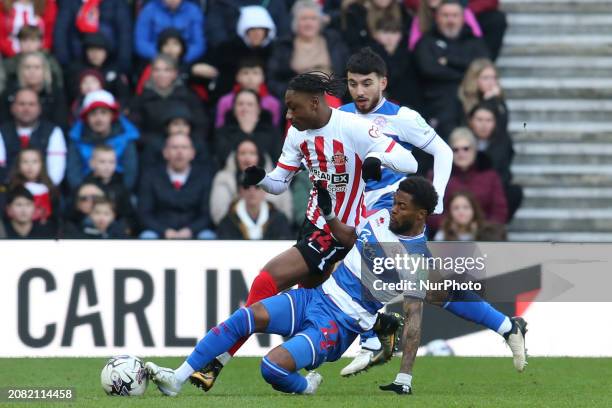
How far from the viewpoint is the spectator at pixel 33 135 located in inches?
610

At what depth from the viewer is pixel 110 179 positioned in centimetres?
1526

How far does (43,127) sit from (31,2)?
5.50 ft

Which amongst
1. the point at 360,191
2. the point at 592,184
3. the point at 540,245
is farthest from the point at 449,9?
the point at 360,191

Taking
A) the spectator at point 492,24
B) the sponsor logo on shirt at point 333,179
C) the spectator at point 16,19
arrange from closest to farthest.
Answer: the sponsor logo on shirt at point 333,179 → the spectator at point 16,19 → the spectator at point 492,24

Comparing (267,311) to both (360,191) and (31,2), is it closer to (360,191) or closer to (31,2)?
(360,191)

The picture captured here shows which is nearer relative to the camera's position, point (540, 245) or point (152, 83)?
point (540, 245)

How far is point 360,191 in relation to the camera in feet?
34.2

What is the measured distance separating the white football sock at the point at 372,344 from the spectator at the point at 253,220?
4081 millimetres

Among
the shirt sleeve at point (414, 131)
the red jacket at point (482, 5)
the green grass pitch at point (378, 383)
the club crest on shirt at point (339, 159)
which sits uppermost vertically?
the red jacket at point (482, 5)

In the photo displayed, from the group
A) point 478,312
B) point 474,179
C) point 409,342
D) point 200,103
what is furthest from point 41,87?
point 409,342

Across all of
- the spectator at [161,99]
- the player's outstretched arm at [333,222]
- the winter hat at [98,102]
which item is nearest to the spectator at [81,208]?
the winter hat at [98,102]

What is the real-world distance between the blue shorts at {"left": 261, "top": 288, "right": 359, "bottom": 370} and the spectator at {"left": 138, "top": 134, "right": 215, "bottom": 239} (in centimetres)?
555

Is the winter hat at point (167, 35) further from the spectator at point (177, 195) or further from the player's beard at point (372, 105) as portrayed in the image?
the player's beard at point (372, 105)

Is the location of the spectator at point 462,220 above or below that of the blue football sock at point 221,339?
below
